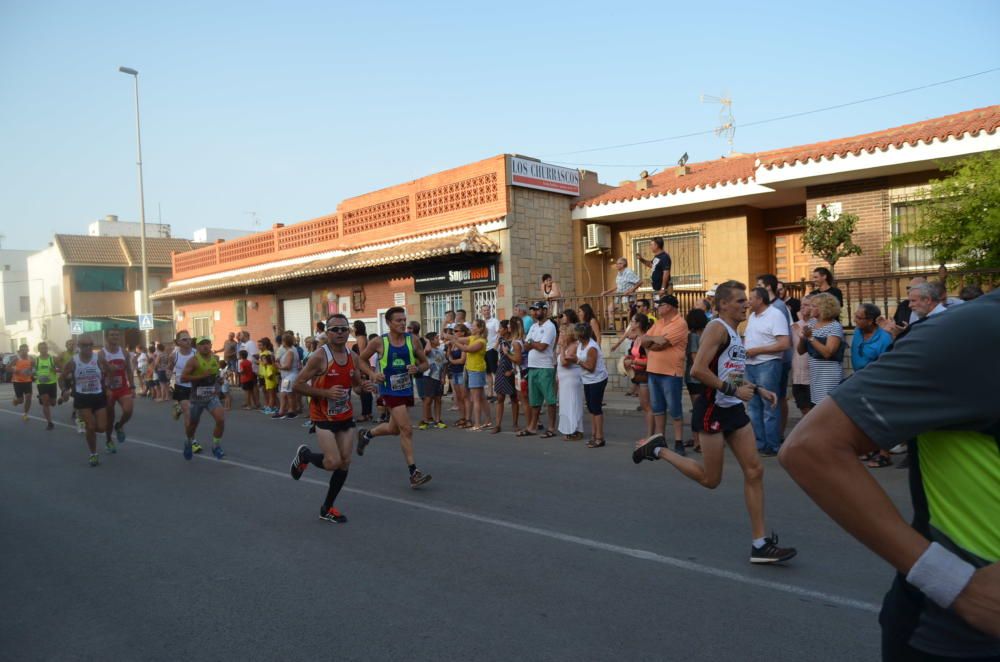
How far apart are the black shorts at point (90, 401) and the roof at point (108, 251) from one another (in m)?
39.0

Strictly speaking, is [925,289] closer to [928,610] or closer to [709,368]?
[709,368]

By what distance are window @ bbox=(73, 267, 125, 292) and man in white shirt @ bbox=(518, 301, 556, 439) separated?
44590mm

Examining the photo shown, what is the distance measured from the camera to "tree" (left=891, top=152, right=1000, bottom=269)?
10570 millimetres

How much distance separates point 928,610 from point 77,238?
2165 inches

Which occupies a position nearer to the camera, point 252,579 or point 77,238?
point 252,579

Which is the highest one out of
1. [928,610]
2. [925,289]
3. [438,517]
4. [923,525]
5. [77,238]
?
[77,238]

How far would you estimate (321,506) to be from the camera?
7230mm

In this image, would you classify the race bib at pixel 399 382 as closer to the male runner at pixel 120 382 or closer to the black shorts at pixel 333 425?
the black shorts at pixel 333 425

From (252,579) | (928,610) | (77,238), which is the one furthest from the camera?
(77,238)

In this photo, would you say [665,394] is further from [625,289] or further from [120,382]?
[120,382]

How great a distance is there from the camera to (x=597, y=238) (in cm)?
1958

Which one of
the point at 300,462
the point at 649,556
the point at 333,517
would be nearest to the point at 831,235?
the point at 649,556

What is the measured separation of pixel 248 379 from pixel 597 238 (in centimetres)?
996

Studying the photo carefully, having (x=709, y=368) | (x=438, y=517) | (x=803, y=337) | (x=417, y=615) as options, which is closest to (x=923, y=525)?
(x=417, y=615)
